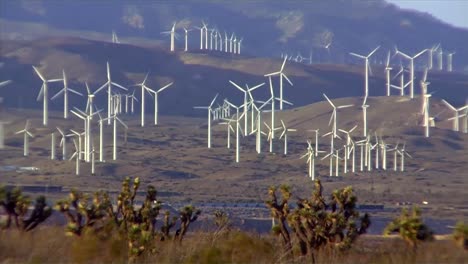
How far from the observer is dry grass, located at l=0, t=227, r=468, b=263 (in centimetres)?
2156

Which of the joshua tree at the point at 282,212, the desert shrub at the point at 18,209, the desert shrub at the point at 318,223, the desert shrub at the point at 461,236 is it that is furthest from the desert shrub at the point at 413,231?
the desert shrub at the point at 18,209

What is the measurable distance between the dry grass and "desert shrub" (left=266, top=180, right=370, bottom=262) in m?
0.43

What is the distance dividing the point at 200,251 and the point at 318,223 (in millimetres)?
4219

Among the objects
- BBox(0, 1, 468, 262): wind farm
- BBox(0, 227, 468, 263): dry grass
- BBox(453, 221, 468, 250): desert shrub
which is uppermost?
BBox(0, 1, 468, 262): wind farm

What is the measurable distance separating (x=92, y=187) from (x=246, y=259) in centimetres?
6120

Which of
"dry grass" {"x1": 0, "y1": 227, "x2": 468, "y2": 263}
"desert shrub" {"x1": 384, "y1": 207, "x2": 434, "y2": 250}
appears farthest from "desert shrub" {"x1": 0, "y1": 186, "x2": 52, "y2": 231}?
"desert shrub" {"x1": 384, "y1": 207, "x2": 434, "y2": 250}

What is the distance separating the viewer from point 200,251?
22.1 m

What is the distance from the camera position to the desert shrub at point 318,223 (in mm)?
24906

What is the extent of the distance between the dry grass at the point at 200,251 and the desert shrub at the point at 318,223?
43cm

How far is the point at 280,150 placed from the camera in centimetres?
12494

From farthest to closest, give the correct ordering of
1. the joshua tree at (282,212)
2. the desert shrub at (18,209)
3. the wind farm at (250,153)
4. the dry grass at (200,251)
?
the wind farm at (250,153), the desert shrub at (18,209), the joshua tree at (282,212), the dry grass at (200,251)

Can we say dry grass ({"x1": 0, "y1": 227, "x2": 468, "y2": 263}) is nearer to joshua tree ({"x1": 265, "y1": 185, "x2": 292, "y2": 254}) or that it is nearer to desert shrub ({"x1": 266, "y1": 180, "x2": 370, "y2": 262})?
desert shrub ({"x1": 266, "y1": 180, "x2": 370, "y2": 262})

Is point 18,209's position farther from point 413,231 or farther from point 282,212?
point 413,231

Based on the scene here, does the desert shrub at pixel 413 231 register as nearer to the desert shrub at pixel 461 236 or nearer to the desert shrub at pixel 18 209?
the desert shrub at pixel 461 236
